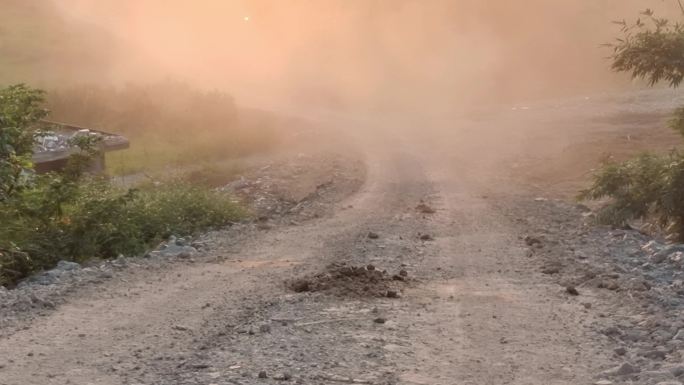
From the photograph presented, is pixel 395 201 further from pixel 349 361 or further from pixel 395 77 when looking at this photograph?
pixel 395 77

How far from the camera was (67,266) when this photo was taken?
11594mm

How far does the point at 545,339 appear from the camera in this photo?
26.1 ft

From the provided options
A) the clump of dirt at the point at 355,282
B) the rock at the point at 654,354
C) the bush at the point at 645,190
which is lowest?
the rock at the point at 654,354

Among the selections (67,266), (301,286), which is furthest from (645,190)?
(67,266)

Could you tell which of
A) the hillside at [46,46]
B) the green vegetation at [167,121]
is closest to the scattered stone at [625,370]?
the green vegetation at [167,121]

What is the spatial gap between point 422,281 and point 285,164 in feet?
44.3

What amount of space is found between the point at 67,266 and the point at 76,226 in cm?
136

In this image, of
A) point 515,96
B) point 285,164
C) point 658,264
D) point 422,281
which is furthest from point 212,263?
point 515,96

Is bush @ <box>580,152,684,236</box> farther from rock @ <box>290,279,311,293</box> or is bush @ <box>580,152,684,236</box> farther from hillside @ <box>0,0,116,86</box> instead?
hillside @ <box>0,0,116,86</box>

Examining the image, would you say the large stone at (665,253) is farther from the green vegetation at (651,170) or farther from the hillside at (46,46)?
the hillside at (46,46)

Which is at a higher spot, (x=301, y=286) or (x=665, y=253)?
(x=665, y=253)

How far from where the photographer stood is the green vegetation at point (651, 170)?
41.1 feet

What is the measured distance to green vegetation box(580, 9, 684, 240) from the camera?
12.5 meters

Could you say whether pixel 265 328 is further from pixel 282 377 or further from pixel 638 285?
pixel 638 285
